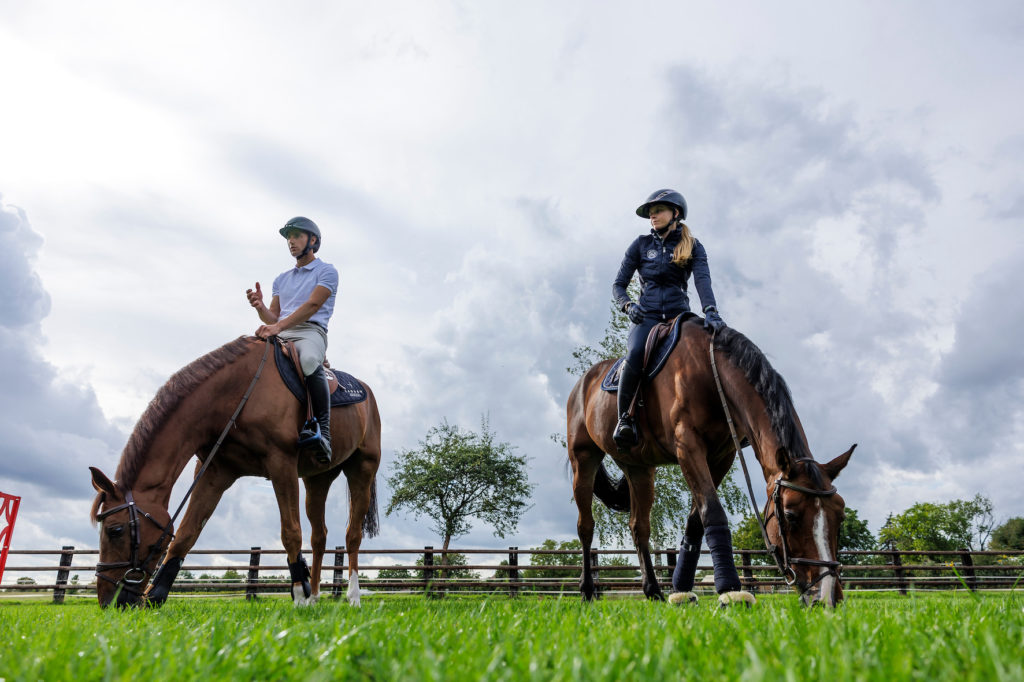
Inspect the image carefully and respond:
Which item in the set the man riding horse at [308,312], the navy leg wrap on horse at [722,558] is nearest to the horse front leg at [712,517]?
the navy leg wrap on horse at [722,558]

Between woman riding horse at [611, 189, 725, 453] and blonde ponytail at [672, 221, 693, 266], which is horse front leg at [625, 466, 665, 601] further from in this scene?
blonde ponytail at [672, 221, 693, 266]

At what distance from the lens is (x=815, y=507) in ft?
12.0

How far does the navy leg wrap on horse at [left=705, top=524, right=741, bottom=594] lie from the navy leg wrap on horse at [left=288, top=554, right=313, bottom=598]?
3168mm

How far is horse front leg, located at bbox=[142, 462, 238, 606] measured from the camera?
5.10m

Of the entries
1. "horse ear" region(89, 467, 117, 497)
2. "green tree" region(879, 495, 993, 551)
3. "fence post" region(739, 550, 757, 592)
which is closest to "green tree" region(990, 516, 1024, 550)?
"green tree" region(879, 495, 993, 551)

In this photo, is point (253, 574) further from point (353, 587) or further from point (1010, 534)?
point (1010, 534)

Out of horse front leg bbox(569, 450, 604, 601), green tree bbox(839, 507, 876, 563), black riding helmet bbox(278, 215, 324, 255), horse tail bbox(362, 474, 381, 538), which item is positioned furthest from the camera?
green tree bbox(839, 507, 876, 563)

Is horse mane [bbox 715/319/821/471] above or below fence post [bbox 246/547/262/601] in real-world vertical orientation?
above

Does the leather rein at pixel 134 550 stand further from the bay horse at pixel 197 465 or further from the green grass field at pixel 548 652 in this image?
the green grass field at pixel 548 652

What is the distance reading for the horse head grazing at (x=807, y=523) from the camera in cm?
354

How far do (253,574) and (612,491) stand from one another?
13786mm

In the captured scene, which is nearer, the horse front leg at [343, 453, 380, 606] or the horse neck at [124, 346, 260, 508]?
the horse neck at [124, 346, 260, 508]

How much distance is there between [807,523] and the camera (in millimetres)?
3645

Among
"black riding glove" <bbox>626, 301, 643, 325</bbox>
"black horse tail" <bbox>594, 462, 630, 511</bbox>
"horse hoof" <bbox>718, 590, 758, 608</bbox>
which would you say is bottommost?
"horse hoof" <bbox>718, 590, 758, 608</bbox>
